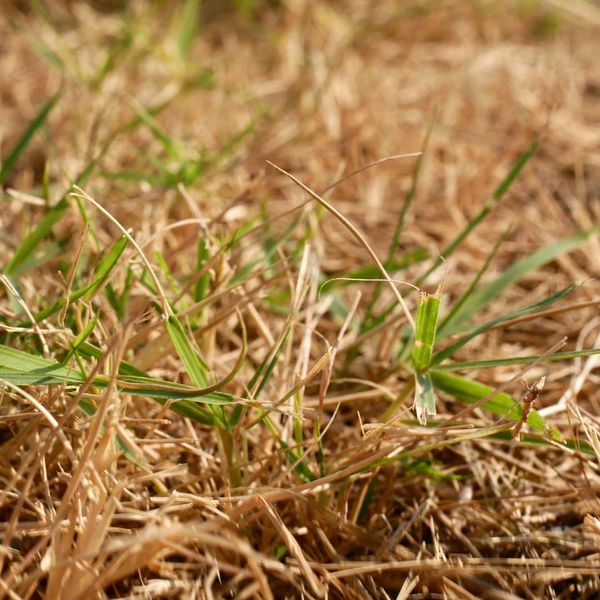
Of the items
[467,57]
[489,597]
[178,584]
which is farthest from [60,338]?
[467,57]

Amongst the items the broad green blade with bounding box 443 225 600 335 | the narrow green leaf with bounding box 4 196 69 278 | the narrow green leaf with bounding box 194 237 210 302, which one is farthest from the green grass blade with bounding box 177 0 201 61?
the broad green blade with bounding box 443 225 600 335

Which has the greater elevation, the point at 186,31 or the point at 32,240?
the point at 186,31

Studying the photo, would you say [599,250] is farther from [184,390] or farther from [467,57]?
[184,390]

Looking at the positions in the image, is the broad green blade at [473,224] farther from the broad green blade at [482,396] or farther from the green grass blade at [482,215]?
the broad green blade at [482,396]

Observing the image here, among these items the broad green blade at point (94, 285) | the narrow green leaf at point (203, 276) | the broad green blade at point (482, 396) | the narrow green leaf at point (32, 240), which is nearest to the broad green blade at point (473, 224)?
the broad green blade at point (482, 396)

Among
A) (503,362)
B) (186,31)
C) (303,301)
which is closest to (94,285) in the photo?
(303,301)

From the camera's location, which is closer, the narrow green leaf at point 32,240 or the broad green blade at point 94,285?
the broad green blade at point 94,285

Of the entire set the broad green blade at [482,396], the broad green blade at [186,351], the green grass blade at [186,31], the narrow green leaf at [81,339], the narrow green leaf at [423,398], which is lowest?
the broad green blade at [482,396]

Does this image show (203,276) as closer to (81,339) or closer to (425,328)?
(81,339)

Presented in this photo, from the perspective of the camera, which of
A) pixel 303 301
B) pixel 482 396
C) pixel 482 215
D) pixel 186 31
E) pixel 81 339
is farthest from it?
pixel 186 31
